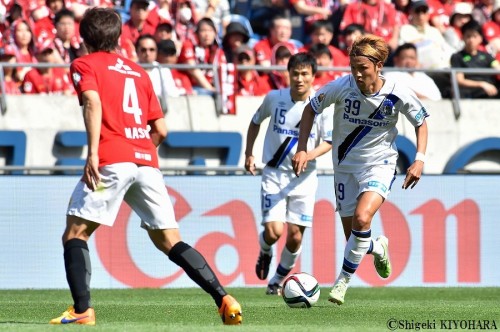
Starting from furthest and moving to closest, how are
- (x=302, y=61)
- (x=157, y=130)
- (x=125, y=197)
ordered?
(x=302, y=61)
(x=157, y=130)
(x=125, y=197)

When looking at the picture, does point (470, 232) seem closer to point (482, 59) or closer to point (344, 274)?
point (482, 59)

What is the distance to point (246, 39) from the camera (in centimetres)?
1816

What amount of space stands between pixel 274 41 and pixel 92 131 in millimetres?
10788

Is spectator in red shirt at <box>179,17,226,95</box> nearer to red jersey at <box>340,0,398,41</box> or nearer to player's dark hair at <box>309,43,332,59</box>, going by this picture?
player's dark hair at <box>309,43,332,59</box>

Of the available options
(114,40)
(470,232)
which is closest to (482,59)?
(470,232)

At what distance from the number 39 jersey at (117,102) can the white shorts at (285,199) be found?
459cm

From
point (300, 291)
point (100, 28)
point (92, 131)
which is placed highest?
point (100, 28)

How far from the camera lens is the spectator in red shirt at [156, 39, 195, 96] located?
1658 cm

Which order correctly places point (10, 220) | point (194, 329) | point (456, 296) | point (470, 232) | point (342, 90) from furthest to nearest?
point (470, 232) < point (10, 220) < point (456, 296) < point (342, 90) < point (194, 329)

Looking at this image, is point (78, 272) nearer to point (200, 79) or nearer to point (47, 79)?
point (47, 79)

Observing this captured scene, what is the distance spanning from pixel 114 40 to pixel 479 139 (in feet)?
33.1

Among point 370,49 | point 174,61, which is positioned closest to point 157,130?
point 370,49

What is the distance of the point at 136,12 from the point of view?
17641 millimetres

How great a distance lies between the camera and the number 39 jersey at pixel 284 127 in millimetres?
12602
